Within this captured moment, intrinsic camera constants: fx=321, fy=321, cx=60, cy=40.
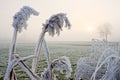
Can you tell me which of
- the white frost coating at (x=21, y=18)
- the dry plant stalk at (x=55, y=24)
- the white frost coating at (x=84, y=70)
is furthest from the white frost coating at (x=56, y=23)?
the white frost coating at (x=84, y=70)

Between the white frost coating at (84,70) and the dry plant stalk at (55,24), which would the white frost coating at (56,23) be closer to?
the dry plant stalk at (55,24)

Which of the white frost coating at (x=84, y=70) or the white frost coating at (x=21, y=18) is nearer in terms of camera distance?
the white frost coating at (x=21, y=18)

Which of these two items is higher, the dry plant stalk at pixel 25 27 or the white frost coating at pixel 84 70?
the dry plant stalk at pixel 25 27

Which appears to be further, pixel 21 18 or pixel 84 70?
pixel 84 70

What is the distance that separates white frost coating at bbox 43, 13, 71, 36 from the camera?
257cm

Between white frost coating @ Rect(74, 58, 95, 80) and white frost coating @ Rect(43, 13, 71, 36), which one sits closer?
white frost coating @ Rect(43, 13, 71, 36)

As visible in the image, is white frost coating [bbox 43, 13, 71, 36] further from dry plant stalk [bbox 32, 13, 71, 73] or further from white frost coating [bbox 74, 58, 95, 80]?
white frost coating [bbox 74, 58, 95, 80]

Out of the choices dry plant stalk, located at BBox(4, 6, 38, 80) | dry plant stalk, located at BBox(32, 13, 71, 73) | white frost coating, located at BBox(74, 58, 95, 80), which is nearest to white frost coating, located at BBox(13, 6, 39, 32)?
dry plant stalk, located at BBox(4, 6, 38, 80)

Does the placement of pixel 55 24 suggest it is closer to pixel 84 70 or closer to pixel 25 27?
pixel 25 27

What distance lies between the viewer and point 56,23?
8.46ft

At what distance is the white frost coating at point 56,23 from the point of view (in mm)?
2566

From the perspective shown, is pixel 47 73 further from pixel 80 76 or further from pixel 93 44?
pixel 93 44

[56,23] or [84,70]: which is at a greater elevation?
[56,23]

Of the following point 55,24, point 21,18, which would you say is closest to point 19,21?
point 21,18
